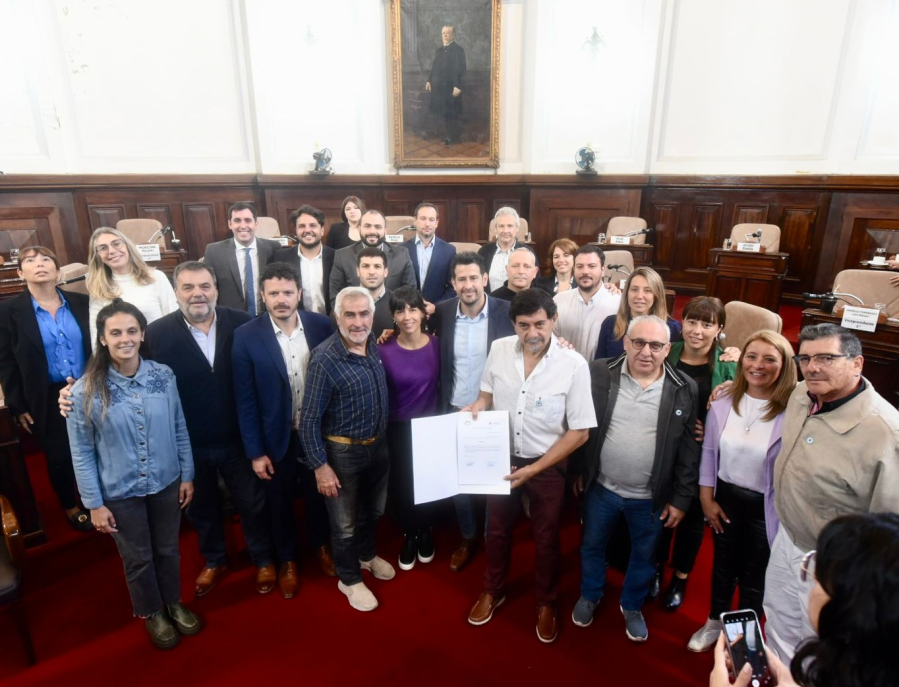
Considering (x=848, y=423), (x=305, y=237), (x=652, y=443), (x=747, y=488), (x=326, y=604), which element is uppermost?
(x=305, y=237)

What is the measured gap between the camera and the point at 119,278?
10.6ft

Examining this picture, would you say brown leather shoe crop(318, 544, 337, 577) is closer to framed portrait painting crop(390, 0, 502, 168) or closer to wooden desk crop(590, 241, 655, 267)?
wooden desk crop(590, 241, 655, 267)

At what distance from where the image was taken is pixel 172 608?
261 cm

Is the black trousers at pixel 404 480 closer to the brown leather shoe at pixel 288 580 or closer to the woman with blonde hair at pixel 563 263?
the brown leather shoe at pixel 288 580

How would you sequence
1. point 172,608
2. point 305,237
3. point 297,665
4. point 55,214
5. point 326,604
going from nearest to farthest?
1. point 297,665
2. point 172,608
3. point 326,604
4. point 305,237
5. point 55,214

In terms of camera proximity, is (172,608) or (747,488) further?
(172,608)

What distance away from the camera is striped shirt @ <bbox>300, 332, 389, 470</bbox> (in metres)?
2.43

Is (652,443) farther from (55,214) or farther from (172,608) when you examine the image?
(55,214)

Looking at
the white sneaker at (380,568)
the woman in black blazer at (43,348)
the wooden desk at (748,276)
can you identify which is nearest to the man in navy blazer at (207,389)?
the white sneaker at (380,568)

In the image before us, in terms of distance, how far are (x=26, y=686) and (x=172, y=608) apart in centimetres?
62

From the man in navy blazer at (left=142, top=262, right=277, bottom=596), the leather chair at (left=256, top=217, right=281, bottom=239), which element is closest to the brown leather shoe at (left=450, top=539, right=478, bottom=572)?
the man in navy blazer at (left=142, top=262, right=277, bottom=596)

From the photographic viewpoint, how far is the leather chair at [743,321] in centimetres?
348

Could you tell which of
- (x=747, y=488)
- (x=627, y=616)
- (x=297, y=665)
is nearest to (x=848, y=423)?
(x=747, y=488)

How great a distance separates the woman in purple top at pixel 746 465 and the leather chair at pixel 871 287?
10.7ft
